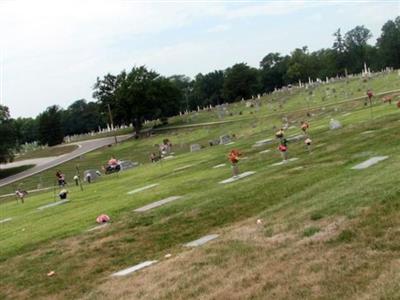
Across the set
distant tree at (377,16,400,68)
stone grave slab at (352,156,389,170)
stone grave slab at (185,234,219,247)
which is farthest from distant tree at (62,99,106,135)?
stone grave slab at (185,234,219,247)

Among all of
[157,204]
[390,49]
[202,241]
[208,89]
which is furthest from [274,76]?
[202,241]

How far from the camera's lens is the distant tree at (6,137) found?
270ft

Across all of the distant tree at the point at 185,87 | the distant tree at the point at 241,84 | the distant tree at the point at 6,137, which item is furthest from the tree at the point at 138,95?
the distant tree at the point at 185,87

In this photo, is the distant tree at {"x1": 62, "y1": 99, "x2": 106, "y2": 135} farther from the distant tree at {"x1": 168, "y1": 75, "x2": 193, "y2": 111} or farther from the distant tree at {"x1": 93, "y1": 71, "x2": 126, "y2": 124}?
the distant tree at {"x1": 93, "y1": 71, "x2": 126, "y2": 124}

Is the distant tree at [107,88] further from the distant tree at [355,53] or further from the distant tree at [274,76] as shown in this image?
the distant tree at [355,53]

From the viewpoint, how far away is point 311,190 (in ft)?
51.9

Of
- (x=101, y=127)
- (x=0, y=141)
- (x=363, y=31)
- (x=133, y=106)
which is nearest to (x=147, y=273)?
(x=0, y=141)

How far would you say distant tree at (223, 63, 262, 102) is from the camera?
455ft

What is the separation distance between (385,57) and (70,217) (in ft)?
420

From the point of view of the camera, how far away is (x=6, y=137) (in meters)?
84.2

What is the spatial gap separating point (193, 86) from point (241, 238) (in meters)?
166

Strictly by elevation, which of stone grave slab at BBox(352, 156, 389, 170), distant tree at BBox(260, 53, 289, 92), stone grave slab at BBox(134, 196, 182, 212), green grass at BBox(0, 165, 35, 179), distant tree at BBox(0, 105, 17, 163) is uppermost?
distant tree at BBox(260, 53, 289, 92)

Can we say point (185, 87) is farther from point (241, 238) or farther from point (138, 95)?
point (241, 238)

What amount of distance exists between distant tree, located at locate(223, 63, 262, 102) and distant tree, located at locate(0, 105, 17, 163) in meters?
63.9
